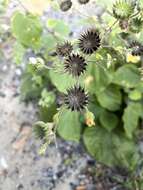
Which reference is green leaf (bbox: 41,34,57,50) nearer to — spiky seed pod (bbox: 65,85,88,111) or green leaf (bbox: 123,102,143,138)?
green leaf (bbox: 123,102,143,138)

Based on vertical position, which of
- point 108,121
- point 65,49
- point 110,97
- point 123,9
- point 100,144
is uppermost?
point 123,9

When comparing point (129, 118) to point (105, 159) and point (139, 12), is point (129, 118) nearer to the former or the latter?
point (105, 159)

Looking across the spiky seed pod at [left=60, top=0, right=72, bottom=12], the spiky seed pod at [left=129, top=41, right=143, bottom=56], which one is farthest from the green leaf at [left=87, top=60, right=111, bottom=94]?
the spiky seed pod at [left=129, top=41, right=143, bottom=56]

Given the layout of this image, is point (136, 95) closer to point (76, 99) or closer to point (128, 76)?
point (128, 76)

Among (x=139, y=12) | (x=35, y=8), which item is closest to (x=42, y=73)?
(x=35, y=8)

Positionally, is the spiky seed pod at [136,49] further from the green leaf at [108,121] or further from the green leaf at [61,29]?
the green leaf at [108,121]

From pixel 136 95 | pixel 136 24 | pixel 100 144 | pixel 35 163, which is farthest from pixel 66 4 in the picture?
pixel 35 163

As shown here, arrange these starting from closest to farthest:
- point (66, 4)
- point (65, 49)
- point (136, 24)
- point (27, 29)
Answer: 1. point (65, 49)
2. point (136, 24)
3. point (66, 4)
4. point (27, 29)
